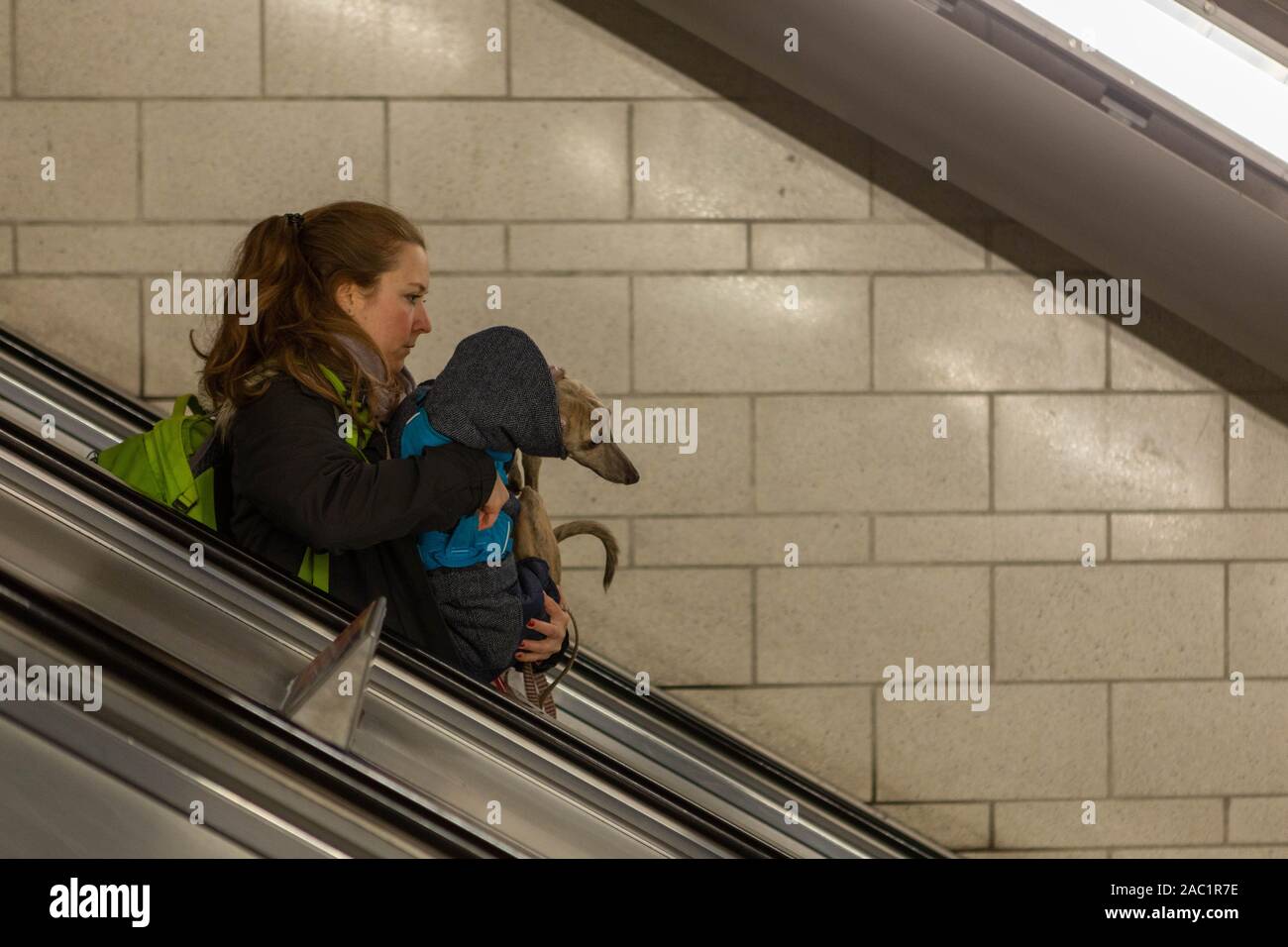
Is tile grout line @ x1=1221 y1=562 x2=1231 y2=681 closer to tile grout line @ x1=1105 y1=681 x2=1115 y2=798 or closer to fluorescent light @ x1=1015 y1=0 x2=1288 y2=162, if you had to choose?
tile grout line @ x1=1105 y1=681 x2=1115 y2=798

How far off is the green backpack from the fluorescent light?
7.50 ft

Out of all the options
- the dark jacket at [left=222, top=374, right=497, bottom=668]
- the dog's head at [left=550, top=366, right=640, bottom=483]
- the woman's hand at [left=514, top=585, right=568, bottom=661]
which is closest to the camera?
the dark jacket at [left=222, top=374, right=497, bottom=668]

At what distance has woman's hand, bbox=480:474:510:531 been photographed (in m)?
1.71

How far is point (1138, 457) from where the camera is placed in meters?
3.73

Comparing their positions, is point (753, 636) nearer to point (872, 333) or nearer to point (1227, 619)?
point (872, 333)

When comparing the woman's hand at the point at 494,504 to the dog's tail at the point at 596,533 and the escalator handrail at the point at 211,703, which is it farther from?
the dog's tail at the point at 596,533

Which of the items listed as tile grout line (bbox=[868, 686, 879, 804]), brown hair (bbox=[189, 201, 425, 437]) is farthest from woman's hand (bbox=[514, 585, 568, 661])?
tile grout line (bbox=[868, 686, 879, 804])

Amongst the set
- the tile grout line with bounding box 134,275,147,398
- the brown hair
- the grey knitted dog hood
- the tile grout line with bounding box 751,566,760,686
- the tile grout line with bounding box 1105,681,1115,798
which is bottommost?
the tile grout line with bounding box 1105,681,1115,798

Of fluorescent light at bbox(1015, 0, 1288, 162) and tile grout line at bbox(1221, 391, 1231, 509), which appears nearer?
fluorescent light at bbox(1015, 0, 1288, 162)

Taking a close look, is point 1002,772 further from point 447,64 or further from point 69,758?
point 69,758

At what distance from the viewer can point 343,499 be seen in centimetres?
153

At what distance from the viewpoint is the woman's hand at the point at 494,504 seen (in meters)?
1.71

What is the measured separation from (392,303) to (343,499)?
44 centimetres

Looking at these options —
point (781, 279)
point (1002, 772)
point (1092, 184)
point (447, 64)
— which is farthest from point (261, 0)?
point (1002, 772)
